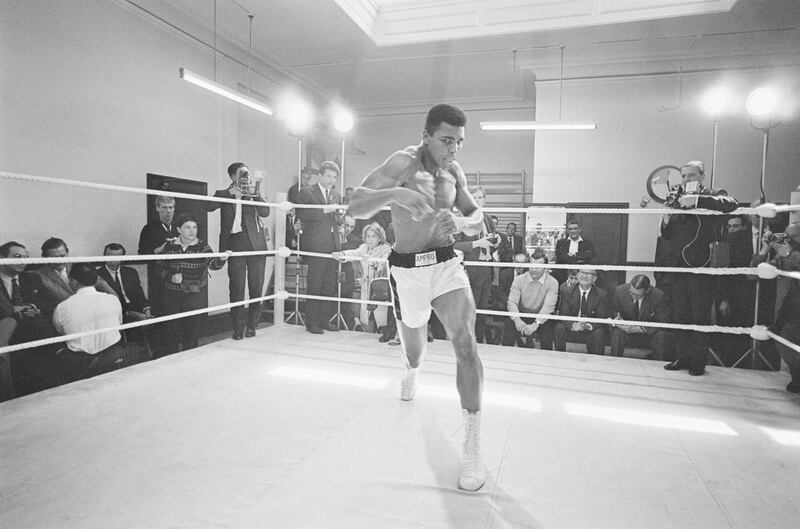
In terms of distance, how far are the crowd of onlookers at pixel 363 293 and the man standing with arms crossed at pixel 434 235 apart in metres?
1.18

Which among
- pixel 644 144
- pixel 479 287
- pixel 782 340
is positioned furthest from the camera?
pixel 644 144

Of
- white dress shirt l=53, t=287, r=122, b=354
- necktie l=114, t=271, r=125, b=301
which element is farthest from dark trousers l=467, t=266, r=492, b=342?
necktie l=114, t=271, r=125, b=301

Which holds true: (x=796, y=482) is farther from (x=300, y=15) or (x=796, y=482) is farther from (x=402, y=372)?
(x=300, y=15)

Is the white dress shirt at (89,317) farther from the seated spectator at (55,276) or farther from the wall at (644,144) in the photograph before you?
the wall at (644,144)

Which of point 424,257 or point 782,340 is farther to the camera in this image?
point 782,340

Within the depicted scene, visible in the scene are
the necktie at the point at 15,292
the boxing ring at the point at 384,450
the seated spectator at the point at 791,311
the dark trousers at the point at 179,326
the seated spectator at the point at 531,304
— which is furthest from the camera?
the seated spectator at the point at 531,304

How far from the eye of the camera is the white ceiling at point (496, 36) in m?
4.76

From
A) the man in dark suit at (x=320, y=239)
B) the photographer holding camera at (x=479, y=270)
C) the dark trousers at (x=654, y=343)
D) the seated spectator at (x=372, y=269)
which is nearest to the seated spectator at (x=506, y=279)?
the photographer holding camera at (x=479, y=270)

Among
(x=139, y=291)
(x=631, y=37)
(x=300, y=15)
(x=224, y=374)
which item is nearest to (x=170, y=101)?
(x=300, y=15)

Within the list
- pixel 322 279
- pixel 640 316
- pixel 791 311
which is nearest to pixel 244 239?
pixel 322 279

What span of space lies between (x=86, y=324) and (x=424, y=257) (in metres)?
2.11

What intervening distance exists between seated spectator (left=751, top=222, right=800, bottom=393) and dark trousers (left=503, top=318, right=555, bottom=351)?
148 centimetres

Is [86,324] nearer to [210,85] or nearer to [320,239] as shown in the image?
[320,239]

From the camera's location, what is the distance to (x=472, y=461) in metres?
1.49
